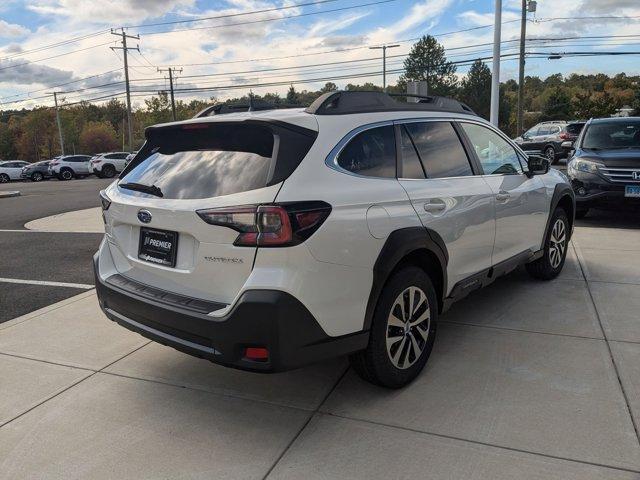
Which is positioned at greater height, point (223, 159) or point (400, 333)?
point (223, 159)

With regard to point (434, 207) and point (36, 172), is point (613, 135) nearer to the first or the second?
point (434, 207)

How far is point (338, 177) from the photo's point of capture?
2.90 m

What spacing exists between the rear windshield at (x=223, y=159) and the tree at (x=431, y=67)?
297 feet

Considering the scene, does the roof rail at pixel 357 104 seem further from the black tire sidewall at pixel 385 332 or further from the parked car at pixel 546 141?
the parked car at pixel 546 141

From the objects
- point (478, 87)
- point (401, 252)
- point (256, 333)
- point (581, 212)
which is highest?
point (478, 87)

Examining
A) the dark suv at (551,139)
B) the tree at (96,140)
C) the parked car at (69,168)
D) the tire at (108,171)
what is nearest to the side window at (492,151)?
the dark suv at (551,139)

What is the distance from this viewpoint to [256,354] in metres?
2.65

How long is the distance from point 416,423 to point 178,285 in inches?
60.3

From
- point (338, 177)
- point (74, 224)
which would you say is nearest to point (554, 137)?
point (74, 224)

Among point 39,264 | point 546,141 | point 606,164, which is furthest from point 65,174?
point 606,164

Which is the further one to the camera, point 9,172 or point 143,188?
point 9,172

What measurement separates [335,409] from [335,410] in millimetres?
12

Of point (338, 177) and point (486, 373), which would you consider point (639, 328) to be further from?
point (338, 177)

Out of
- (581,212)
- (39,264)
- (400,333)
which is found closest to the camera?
(400,333)
